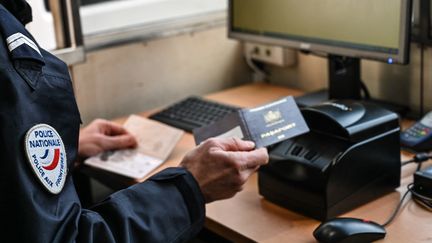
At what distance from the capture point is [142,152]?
162 centimetres

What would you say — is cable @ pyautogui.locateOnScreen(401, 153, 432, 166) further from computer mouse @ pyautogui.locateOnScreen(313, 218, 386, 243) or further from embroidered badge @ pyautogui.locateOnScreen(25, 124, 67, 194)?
embroidered badge @ pyautogui.locateOnScreen(25, 124, 67, 194)

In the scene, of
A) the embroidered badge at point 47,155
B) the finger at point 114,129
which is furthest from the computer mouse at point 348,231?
the finger at point 114,129

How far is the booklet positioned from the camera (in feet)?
5.06

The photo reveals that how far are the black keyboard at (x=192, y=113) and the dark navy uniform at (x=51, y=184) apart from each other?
593 millimetres

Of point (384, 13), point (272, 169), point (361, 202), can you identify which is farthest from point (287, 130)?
point (384, 13)

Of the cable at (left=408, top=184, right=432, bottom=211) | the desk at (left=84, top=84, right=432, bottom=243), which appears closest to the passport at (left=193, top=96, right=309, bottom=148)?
the desk at (left=84, top=84, right=432, bottom=243)

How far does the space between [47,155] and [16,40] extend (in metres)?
0.19

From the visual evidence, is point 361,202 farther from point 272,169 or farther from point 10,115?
point 10,115

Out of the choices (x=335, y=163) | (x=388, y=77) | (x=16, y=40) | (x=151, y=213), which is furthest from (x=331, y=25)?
(x=16, y=40)

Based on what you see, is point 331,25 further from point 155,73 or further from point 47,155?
point 47,155

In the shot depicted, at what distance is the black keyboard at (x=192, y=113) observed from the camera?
1.79m

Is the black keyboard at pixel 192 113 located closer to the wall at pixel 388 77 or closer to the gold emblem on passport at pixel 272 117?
the wall at pixel 388 77

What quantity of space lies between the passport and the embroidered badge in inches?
14.2

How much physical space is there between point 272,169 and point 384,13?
47cm
